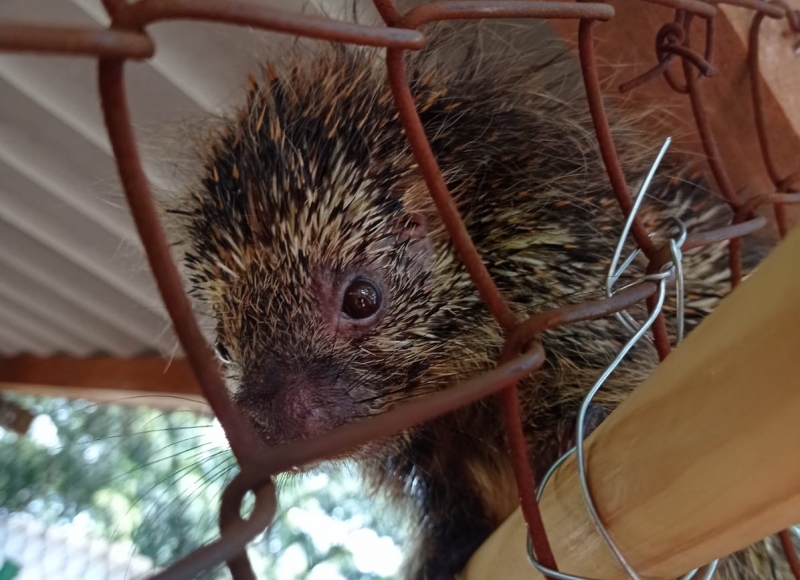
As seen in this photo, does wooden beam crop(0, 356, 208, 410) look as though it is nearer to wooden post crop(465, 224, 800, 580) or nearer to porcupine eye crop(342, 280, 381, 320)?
porcupine eye crop(342, 280, 381, 320)

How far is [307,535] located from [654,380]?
2339mm

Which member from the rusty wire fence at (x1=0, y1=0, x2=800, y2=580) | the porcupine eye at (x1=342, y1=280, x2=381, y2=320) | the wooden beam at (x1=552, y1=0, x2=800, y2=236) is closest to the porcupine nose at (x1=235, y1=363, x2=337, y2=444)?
the porcupine eye at (x1=342, y1=280, x2=381, y2=320)

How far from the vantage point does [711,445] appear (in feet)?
1.17

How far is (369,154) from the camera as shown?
0.89 meters

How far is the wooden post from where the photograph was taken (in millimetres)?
337

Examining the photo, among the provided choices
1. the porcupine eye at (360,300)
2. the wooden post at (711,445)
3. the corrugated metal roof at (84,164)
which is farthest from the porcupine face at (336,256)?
the wooden post at (711,445)

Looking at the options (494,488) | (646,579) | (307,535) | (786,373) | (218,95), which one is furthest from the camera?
(307,535)

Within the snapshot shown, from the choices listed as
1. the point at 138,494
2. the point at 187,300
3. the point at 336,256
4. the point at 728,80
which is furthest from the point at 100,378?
the point at 187,300

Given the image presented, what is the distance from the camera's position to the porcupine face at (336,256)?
0.86 m

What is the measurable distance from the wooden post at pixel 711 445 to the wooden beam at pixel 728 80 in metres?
0.70

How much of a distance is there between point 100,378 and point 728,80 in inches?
A: 90.3

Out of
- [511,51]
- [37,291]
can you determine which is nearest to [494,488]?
[511,51]

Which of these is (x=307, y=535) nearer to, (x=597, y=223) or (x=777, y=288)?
(x=597, y=223)

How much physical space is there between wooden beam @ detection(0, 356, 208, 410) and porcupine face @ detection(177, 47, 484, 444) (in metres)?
1.12
